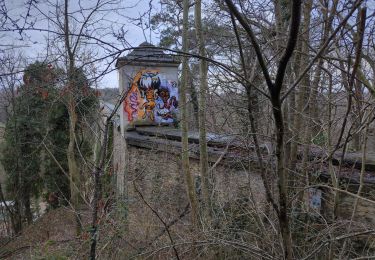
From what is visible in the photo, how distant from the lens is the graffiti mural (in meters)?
11.3

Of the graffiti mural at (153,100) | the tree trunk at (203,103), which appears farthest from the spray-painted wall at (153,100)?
the tree trunk at (203,103)

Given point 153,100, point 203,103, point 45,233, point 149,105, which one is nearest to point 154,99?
point 153,100

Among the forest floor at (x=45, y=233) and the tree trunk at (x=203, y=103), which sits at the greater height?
the tree trunk at (x=203, y=103)

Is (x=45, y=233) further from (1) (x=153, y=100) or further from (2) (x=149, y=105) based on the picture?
(1) (x=153, y=100)

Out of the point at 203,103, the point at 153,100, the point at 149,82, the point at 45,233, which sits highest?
the point at 149,82

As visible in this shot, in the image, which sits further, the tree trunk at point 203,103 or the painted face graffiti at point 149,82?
the painted face graffiti at point 149,82

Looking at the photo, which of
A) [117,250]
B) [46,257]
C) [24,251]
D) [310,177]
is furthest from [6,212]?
[310,177]

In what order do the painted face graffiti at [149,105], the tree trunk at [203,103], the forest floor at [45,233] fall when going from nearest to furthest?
the tree trunk at [203,103]
the forest floor at [45,233]
the painted face graffiti at [149,105]

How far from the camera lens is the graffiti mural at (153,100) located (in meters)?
11.3

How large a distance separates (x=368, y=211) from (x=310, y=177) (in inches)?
30.1

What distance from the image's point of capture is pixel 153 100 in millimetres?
11461

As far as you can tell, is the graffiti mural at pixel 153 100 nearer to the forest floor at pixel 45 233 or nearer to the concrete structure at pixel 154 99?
the concrete structure at pixel 154 99

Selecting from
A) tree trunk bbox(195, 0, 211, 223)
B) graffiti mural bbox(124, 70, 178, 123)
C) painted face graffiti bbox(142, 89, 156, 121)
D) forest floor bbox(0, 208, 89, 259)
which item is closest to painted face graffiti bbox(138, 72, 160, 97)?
graffiti mural bbox(124, 70, 178, 123)

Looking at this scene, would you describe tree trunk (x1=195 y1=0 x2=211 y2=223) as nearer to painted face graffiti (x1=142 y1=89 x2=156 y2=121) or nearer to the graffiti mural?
the graffiti mural
